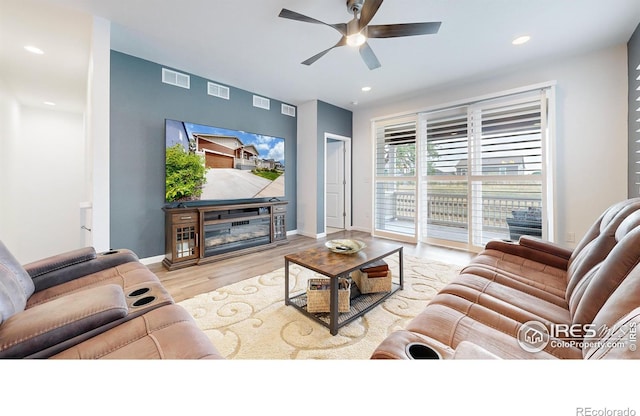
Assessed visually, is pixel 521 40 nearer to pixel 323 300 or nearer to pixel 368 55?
pixel 368 55

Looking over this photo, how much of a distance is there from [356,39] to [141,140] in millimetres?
2804

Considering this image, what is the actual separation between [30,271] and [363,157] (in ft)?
15.9

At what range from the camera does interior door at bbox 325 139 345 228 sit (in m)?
5.54

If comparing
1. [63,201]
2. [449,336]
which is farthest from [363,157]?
[63,201]

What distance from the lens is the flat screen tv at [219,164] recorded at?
3.13m

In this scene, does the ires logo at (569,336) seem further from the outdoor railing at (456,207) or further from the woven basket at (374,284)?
the outdoor railing at (456,207)

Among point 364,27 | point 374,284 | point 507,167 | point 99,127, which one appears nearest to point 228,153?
point 99,127

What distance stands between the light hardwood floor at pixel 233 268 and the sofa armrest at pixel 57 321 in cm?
131

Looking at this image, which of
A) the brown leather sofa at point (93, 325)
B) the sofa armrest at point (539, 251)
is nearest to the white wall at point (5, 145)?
the brown leather sofa at point (93, 325)

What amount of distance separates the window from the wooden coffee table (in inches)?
90.0

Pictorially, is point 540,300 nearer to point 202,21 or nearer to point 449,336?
point 449,336

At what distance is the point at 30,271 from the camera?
4.23 ft

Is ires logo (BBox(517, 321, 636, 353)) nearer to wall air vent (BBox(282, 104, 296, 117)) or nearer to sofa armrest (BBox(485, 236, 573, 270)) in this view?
sofa armrest (BBox(485, 236, 573, 270))
